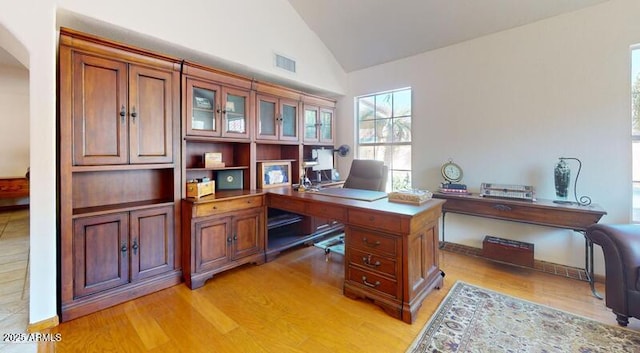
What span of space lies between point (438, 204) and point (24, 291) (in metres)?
3.75

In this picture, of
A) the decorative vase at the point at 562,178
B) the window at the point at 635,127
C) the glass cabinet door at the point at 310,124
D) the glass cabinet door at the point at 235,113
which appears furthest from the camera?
the glass cabinet door at the point at 310,124

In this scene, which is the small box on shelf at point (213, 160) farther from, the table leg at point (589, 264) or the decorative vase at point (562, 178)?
the table leg at point (589, 264)

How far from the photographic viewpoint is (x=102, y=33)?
2.35 m

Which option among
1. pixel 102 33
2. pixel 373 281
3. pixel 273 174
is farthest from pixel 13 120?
pixel 373 281

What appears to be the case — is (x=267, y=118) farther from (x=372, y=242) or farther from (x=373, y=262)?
(x=373, y=262)

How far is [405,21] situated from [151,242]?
3662mm

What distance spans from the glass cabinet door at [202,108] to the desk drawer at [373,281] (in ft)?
6.42

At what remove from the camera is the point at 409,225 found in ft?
6.26

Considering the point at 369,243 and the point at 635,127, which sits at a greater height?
the point at 635,127

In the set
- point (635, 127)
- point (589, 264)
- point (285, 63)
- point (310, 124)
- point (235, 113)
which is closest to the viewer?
point (635, 127)

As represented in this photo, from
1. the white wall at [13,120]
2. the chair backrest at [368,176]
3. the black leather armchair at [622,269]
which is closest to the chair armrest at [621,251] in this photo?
the black leather armchair at [622,269]

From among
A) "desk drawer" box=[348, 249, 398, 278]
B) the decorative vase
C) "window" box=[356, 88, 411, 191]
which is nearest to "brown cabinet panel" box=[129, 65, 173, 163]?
"desk drawer" box=[348, 249, 398, 278]

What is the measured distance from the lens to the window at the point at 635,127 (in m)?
2.53

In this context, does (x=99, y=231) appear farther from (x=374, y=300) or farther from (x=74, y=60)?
(x=374, y=300)
